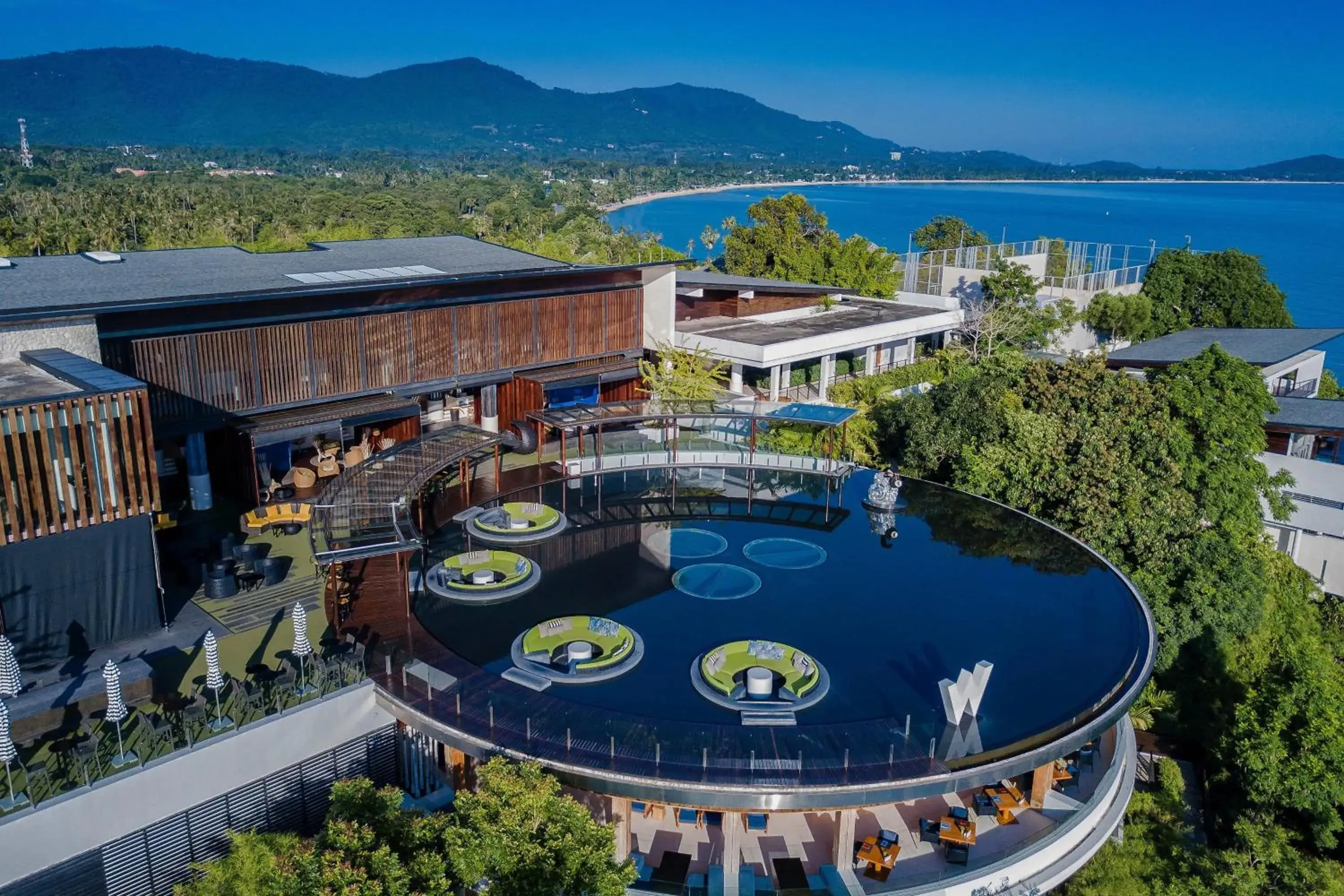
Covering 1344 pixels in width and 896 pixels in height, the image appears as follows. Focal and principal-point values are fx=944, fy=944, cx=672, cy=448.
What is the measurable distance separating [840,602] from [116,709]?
14.8 metres

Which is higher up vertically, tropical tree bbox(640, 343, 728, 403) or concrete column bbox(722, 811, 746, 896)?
tropical tree bbox(640, 343, 728, 403)

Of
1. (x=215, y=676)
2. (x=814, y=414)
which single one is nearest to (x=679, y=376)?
(x=814, y=414)

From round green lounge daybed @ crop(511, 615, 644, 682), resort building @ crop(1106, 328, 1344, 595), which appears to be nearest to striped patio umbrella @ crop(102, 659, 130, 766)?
round green lounge daybed @ crop(511, 615, 644, 682)

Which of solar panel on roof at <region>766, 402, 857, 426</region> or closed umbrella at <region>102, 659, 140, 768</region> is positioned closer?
closed umbrella at <region>102, 659, 140, 768</region>

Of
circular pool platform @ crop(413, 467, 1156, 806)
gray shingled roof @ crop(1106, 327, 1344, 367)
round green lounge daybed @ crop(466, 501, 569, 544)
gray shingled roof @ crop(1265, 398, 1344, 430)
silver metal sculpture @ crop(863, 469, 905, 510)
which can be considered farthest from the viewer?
gray shingled roof @ crop(1106, 327, 1344, 367)

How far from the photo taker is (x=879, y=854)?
51.4 ft

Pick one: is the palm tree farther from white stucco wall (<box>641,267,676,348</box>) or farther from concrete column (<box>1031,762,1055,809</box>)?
white stucco wall (<box>641,267,676,348</box>)

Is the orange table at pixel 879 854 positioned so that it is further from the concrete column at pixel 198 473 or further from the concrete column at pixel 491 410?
the concrete column at pixel 491 410

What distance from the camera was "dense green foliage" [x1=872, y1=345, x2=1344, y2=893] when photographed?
64.5ft

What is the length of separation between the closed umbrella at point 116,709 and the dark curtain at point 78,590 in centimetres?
334

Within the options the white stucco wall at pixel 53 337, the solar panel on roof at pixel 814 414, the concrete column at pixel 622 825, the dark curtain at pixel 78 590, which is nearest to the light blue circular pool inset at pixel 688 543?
the solar panel on roof at pixel 814 414

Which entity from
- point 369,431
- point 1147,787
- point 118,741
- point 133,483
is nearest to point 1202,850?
point 1147,787

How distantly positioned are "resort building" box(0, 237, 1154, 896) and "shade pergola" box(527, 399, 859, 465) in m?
0.16

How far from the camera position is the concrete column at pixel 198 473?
83.9 feet
